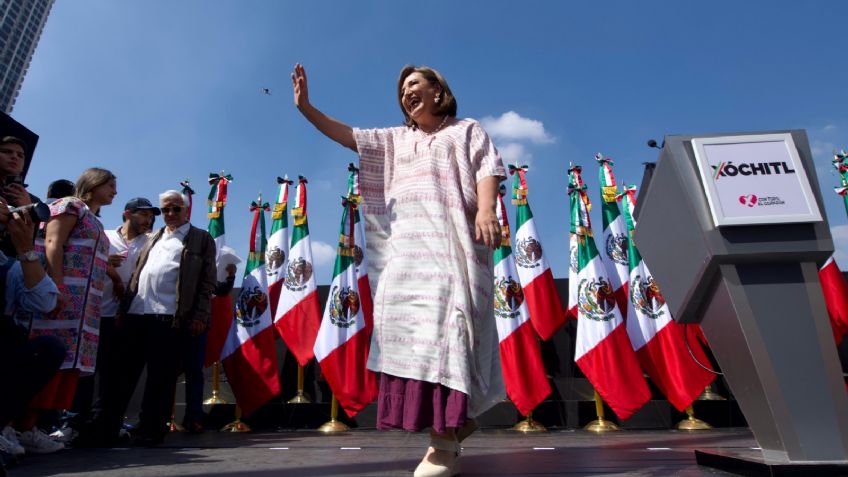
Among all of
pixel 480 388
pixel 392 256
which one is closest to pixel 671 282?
pixel 480 388

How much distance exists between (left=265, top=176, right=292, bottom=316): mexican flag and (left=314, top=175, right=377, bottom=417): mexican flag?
21.8 inches

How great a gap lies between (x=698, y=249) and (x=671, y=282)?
8.8 inches

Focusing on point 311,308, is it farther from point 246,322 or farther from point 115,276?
point 115,276

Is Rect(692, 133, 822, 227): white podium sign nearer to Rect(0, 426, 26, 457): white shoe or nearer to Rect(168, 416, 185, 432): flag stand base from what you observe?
Rect(0, 426, 26, 457): white shoe

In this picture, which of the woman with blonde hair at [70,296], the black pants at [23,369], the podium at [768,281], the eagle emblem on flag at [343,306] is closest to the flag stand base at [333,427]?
the eagle emblem on flag at [343,306]

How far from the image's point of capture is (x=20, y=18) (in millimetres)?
50969

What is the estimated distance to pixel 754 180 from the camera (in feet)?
4.58

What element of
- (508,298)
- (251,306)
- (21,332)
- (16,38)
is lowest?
(21,332)

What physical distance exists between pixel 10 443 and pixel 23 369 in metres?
1.05

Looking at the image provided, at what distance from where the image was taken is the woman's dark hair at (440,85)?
196 centimetres

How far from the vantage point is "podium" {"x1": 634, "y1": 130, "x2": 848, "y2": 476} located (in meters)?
1.30

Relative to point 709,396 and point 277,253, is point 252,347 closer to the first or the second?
point 277,253

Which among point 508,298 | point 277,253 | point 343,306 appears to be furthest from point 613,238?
point 277,253

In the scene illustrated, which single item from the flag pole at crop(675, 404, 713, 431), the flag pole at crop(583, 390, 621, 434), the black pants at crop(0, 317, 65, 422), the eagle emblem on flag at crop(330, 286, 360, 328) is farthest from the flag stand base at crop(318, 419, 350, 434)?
the black pants at crop(0, 317, 65, 422)
